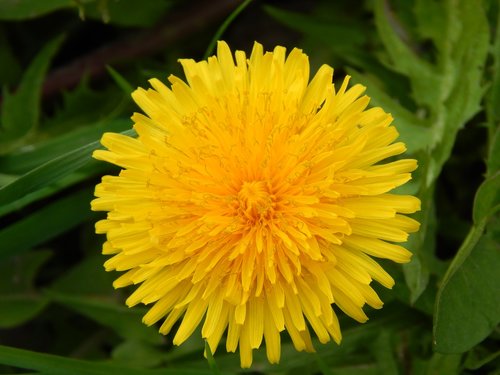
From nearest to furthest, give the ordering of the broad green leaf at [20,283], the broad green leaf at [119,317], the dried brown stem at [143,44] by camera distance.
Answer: the broad green leaf at [119,317] < the broad green leaf at [20,283] < the dried brown stem at [143,44]

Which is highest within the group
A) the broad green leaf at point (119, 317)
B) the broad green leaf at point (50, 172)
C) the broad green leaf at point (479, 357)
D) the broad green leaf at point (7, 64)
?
the broad green leaf at point (7, 64)

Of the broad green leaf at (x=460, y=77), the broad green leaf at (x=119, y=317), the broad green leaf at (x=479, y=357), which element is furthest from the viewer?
the broad green leaf at (x=119, y=317)

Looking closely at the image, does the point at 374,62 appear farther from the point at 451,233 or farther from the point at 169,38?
the point at 169,38

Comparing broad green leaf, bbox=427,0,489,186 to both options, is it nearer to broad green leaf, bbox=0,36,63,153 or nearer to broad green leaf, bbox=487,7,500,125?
broad green leaf, bbox=487,7,500,125

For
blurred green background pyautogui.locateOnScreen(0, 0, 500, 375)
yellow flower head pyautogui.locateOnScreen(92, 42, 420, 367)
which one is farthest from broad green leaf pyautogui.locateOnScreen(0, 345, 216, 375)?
yellow flower head pyautogui.locateOnScreen(92, 42, 420, 367)

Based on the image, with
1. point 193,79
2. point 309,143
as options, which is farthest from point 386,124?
point 193,79

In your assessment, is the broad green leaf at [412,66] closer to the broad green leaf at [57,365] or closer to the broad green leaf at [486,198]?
the broad green leaf at [486,198]

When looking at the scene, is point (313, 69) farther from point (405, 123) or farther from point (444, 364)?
point (444, 364)

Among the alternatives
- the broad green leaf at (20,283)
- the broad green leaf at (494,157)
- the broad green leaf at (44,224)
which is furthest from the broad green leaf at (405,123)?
the broad green leaf at (20,283)
